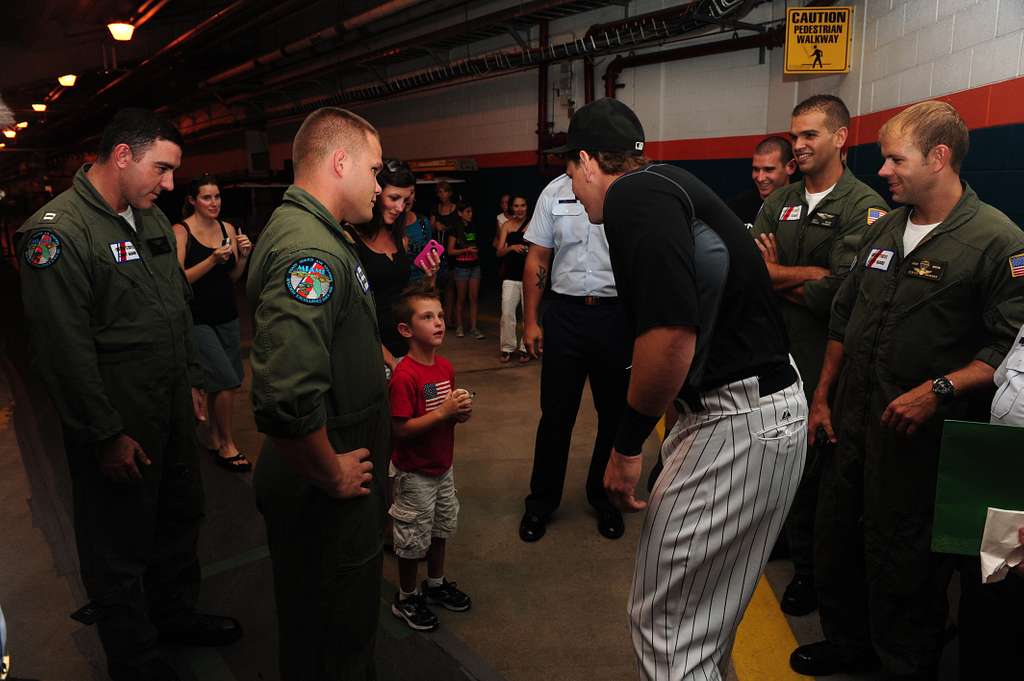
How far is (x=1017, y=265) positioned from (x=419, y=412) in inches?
79.4

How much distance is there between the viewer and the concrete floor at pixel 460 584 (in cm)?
255

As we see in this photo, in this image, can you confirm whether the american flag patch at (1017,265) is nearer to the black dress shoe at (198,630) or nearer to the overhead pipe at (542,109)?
the black dress shoe at (198,630)

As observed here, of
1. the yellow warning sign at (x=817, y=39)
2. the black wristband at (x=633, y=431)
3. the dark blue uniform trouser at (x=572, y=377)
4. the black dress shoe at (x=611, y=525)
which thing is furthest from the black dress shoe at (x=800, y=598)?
the yellow warning sign at (x=817, y=39)

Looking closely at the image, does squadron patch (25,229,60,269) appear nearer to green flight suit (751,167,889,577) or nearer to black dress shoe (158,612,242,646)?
black dress shoe (158,612,242,646)

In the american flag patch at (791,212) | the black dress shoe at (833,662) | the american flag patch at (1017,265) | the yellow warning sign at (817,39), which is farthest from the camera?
the yellow warning sign at (817,39)

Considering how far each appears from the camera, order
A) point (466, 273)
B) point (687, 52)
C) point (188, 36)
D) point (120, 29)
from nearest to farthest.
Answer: point (687, 52) → point (466, 273) → point (120, 29) → point (188, 36)

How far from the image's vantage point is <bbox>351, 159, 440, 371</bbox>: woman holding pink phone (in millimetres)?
3064

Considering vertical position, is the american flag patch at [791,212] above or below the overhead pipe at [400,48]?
below

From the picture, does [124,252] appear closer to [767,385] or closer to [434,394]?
[434,394]

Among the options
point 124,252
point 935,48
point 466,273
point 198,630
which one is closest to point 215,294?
point 124,252

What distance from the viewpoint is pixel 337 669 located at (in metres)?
1.85

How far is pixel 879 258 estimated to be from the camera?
7.70 ft

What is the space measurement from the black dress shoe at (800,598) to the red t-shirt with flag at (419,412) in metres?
1.53

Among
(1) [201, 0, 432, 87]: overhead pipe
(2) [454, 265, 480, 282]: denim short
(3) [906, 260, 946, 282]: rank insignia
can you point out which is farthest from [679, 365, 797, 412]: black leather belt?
(1) [201, 0, 432, 87]: overhead pipe
